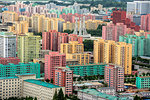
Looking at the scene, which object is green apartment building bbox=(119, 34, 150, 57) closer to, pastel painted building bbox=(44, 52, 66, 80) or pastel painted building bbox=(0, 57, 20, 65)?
pastel painted building bbox=(44, 52, 66, 80)

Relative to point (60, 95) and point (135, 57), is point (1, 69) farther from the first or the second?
point (135, 57)

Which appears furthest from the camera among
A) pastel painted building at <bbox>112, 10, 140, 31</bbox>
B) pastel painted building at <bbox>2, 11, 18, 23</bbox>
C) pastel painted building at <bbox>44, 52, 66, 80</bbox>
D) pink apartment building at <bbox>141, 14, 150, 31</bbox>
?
pastel painted building at <bbox>2, 11, 18, 23</bbox>

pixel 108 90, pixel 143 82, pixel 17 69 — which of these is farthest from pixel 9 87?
pixel 143 82

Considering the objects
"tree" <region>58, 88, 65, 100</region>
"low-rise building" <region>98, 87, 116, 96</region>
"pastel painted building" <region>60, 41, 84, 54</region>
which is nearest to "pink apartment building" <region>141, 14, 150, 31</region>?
"pastel painted building" <region>60, 41, 84, 54</region>

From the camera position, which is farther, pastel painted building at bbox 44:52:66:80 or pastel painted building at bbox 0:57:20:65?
pastel painted building at bbox 0:57:20:65

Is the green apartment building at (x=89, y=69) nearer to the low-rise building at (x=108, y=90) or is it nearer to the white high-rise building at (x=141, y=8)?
the low-rise building at (x=108, y=90)

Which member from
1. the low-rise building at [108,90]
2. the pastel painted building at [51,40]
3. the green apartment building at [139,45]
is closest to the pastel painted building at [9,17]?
the pastel painted building at [51,40]

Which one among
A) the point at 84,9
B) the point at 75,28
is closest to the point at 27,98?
the point at 75,28

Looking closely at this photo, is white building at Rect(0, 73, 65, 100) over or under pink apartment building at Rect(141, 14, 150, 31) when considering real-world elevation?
under
